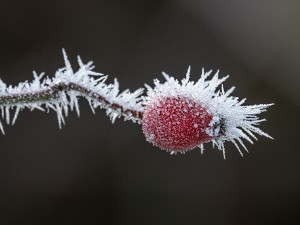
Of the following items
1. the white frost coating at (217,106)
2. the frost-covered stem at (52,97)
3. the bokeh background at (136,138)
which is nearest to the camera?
the frost-covered stem at (52,97)

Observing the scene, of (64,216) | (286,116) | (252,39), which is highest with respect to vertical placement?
(252,39)

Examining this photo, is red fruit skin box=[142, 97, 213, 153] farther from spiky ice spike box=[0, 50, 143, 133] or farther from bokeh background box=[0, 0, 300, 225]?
bokeh background box=[0, 0, 300, 225]

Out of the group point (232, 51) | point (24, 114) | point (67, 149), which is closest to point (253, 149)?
point (232, 51)

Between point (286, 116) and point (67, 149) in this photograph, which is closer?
point (67, 149)

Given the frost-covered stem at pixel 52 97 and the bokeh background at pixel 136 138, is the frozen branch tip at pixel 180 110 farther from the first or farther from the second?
the bokeh background at pixel 136 138

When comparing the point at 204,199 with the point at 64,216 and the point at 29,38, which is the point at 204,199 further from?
the point at 29,38

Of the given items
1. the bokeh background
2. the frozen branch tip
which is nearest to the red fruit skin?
the frozen branch tip

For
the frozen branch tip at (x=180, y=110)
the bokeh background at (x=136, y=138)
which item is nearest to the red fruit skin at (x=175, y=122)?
the frozen branch tip at (x=180, y=110)
